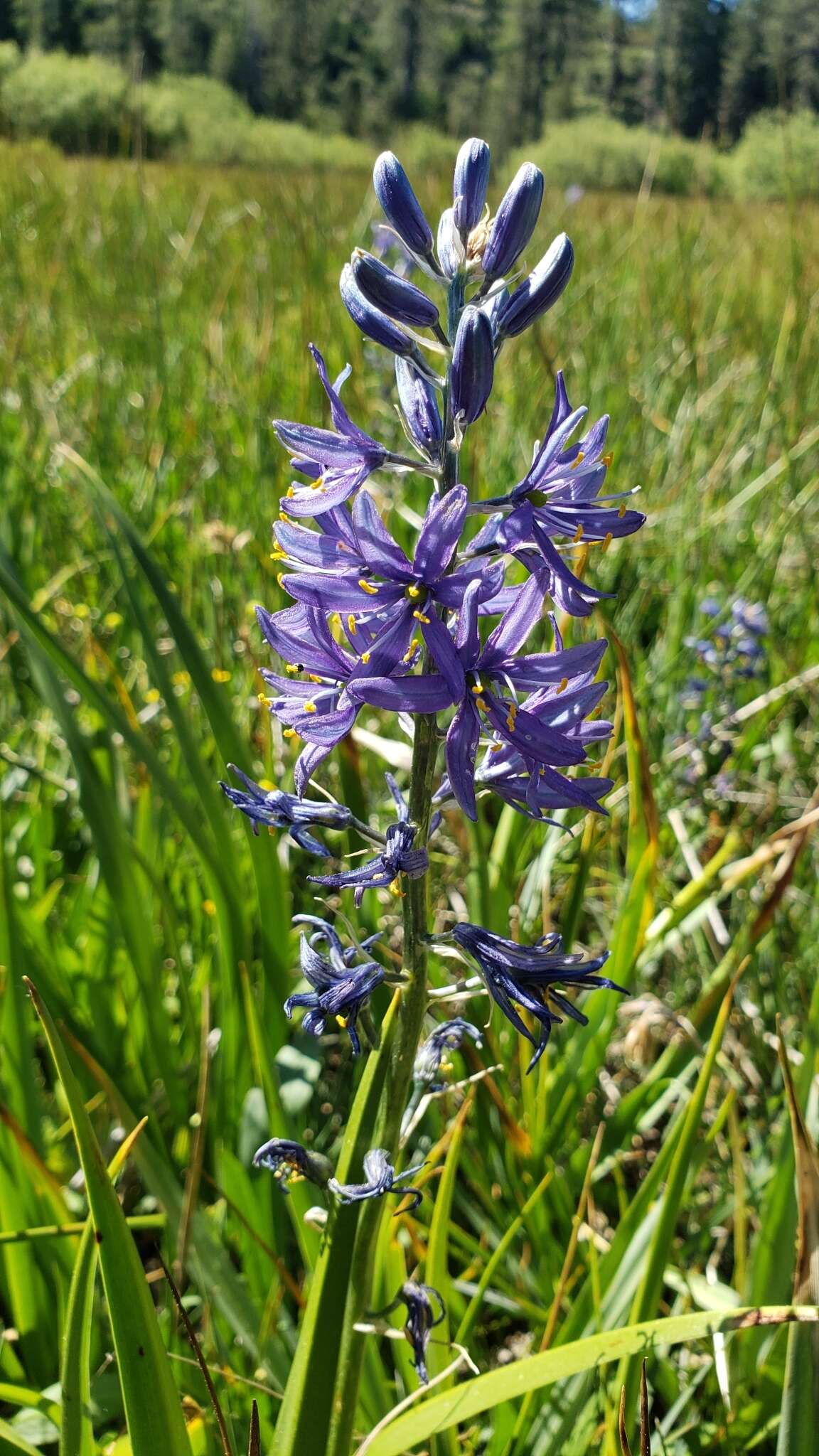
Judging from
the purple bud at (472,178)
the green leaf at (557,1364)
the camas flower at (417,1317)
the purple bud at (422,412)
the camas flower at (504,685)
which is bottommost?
the camas flower at (417,1317)

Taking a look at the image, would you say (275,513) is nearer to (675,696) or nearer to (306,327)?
(306,327)

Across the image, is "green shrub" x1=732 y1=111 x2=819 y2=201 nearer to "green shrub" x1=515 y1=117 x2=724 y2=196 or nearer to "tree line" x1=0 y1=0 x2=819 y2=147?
"green shrub" x1=515 y1=117 x2=724 y2=196

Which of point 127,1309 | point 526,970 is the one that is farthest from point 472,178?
point 127,1309

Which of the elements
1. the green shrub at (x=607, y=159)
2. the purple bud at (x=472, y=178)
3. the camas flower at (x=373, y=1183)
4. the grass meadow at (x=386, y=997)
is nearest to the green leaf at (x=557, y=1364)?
the grass meadow at (x=386, y=997)

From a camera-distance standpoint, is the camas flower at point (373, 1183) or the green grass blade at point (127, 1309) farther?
the camas flower at point (373, 1183)

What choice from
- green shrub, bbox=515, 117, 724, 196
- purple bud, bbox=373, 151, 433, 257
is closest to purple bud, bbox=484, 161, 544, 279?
purple bud, bbox=373, 151, 433, 257

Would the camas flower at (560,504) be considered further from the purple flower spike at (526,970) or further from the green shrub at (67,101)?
the green shrub at (67,101)
